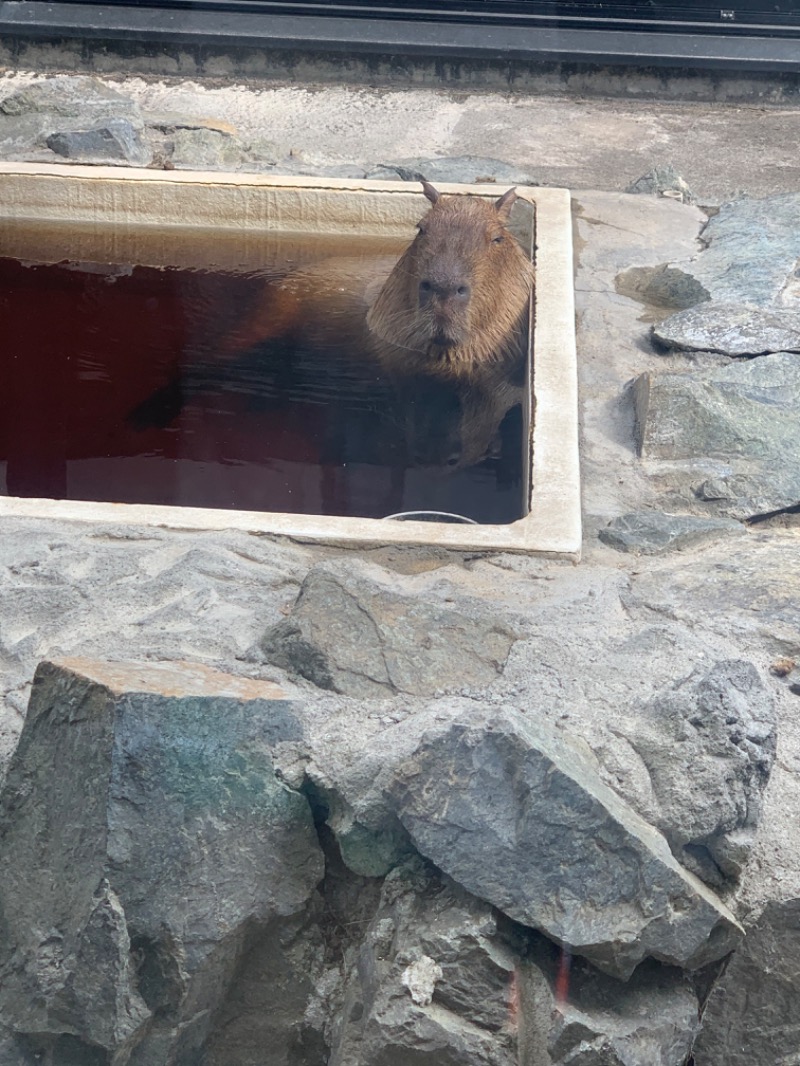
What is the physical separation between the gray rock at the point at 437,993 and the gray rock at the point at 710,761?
1.27 ft

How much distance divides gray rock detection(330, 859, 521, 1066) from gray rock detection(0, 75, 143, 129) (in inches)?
207

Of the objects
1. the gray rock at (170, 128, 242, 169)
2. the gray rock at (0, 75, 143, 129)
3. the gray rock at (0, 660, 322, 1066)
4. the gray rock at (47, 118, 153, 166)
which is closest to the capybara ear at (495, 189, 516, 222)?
the gray rock at (170, 128, 242, 169)

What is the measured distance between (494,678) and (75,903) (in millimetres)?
916

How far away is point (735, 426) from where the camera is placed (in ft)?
12.4

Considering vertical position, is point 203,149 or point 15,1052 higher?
point 203,149

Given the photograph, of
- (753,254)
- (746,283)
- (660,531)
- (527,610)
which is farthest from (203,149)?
(527,610)

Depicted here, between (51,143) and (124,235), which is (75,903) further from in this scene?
(51,143)

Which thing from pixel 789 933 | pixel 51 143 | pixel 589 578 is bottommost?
pixel 789 933

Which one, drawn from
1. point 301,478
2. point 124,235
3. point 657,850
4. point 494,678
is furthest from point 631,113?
point 657,850

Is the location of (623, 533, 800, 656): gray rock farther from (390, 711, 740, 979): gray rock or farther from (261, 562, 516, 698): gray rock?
(390, 711, 740, 979): gray rock

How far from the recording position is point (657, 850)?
7.11ft

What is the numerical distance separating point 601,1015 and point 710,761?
1.65ft

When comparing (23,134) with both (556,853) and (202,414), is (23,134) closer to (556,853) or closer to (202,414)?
(202,414)

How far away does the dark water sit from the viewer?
3.98 m
